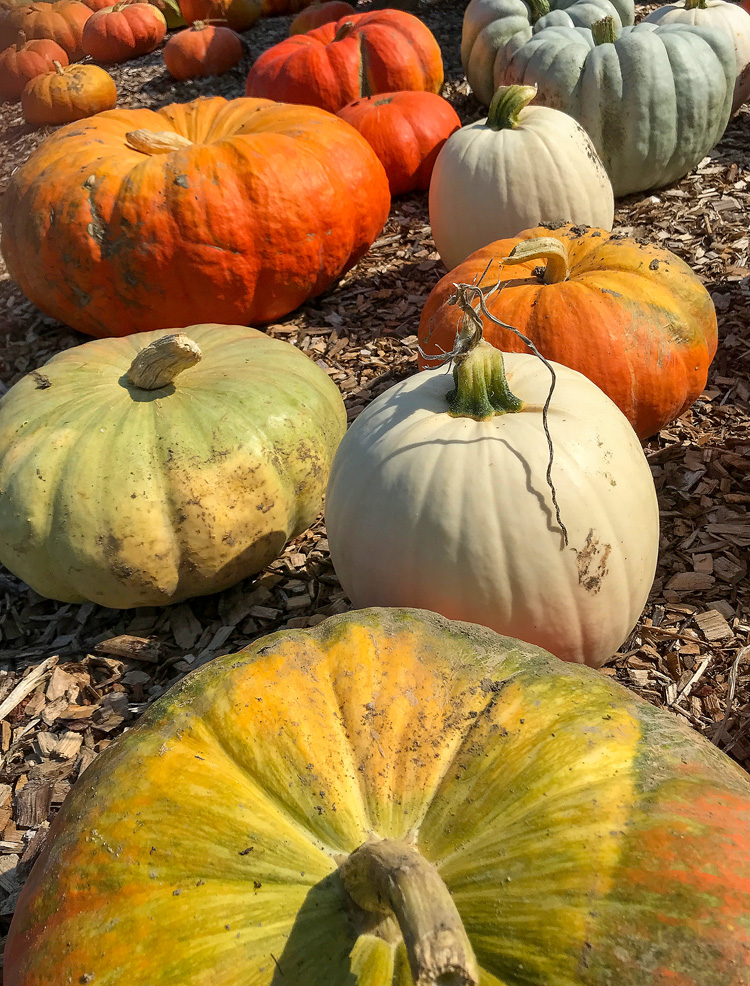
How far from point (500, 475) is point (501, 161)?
8.15ft

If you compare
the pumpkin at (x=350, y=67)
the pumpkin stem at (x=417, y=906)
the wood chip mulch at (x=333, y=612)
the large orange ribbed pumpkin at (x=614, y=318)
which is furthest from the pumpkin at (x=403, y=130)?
the pumpkin stem at (x=417, y=906)

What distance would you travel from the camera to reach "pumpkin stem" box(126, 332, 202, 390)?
2547 mm

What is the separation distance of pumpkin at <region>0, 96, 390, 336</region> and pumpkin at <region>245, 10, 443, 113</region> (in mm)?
1968

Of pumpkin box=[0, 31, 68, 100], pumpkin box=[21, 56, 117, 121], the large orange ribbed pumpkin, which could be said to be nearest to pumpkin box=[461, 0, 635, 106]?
the large orange ribbed pumpkin

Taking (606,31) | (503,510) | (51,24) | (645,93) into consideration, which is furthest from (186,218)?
(51,24)

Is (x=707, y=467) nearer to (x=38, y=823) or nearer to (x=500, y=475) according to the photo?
(x=500, y=475)

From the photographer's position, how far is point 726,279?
419cm

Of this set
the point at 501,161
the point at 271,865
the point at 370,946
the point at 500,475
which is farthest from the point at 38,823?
the point at 501,161

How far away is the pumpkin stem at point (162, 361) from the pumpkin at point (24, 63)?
340 inches

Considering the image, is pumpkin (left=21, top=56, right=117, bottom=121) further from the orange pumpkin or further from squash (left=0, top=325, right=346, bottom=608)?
Answer: squash (left=0, top=325, right=346, bottom=608)

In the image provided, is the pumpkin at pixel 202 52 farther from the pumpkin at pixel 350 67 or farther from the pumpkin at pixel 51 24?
the pumpkin at pixel 350 67

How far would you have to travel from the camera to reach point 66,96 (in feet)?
26.8

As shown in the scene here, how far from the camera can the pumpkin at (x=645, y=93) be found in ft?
15.7

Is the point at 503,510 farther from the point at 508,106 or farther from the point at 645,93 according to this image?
the point at 645,93
